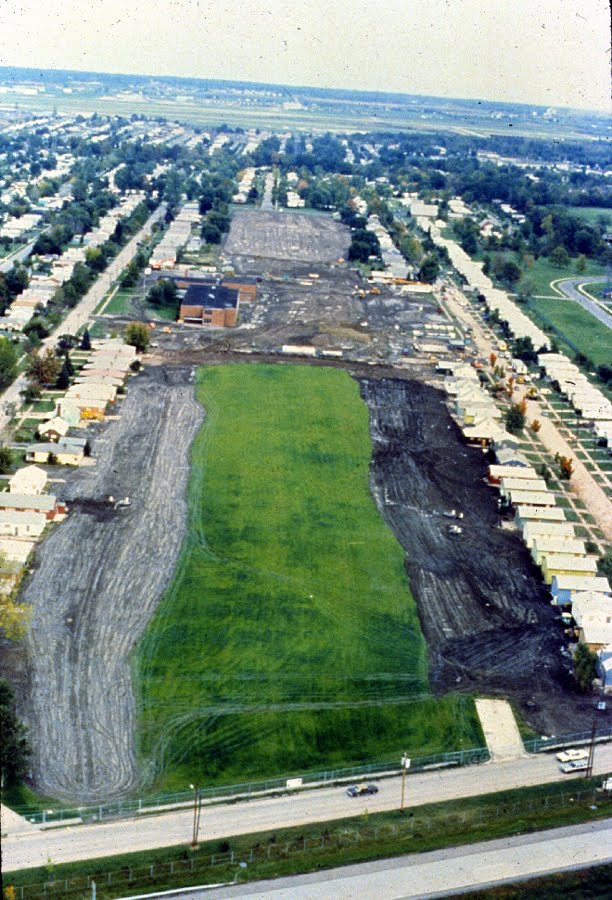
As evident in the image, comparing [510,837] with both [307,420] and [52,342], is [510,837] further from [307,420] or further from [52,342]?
[52,342]

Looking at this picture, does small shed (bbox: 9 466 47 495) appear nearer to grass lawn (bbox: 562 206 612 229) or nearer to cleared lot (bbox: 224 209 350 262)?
cleared lot (bbox: 224 209 350 262)

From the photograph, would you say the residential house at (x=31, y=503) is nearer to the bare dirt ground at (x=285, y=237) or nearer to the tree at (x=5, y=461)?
Result: the tree at (x=5, y=461)

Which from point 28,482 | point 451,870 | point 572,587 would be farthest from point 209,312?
point 451,870

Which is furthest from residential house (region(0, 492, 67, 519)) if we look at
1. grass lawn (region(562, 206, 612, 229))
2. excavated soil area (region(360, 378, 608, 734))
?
grass lawn (region(562, 206, 612, 229))

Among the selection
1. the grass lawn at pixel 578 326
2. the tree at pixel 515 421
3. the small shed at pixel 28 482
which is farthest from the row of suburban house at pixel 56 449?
the grass lawn at pixel 578 326

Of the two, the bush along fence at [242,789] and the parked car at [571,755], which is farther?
the parked car at [571,755]

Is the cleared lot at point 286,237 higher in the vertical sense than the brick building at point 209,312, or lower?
lower
